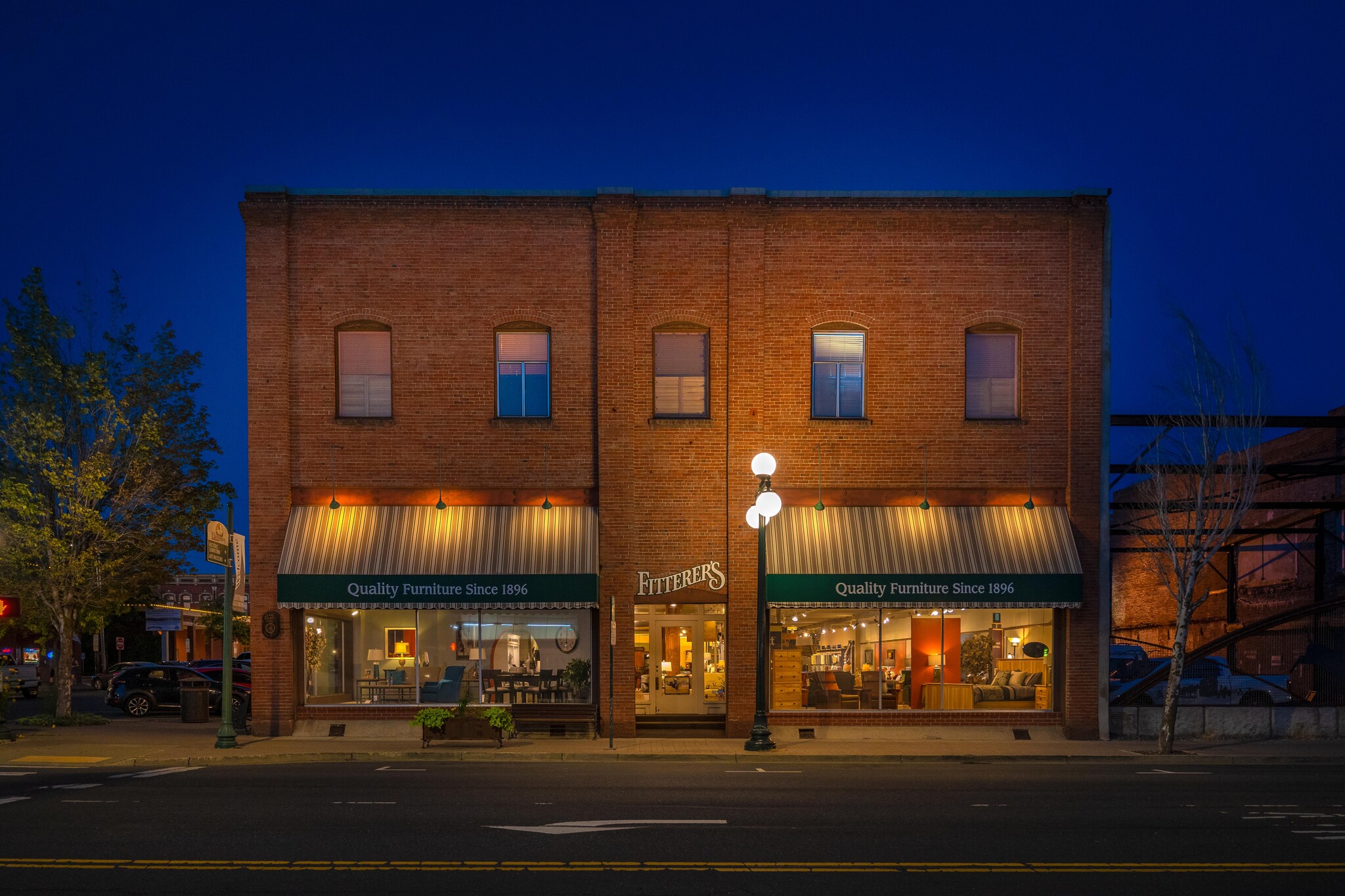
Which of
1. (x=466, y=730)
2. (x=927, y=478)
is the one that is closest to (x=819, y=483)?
(x=927, y=478)

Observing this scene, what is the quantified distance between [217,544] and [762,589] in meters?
10.3

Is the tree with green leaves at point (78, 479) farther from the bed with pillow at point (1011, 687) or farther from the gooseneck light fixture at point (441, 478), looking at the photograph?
the bed with pillow at point (1011, 687)

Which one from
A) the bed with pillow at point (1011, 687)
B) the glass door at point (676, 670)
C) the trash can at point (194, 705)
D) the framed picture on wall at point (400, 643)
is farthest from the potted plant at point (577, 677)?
the trash can at point (194, 705)

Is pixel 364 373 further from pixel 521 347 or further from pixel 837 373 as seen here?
pixel 837 373

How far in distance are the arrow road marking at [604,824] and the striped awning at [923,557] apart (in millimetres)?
9399

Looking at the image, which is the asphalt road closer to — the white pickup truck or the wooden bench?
the wooden bench

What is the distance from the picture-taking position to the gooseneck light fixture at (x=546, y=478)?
72.7ft

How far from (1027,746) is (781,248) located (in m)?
11.0

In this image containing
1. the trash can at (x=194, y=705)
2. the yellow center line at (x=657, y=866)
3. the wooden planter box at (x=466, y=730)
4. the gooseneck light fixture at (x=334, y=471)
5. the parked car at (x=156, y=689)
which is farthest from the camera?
the parked car at (x=156, y=689)

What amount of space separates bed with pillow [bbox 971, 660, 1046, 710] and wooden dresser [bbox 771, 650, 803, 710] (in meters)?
3.58

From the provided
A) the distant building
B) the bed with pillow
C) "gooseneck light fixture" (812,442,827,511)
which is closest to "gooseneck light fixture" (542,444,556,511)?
"gooseneck light fixture" (812,442,827,511)

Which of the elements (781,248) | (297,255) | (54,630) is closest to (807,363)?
(781,248)

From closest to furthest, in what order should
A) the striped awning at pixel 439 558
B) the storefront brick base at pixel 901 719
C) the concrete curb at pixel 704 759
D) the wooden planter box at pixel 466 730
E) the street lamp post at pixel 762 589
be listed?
the concrete curb at pixel 704 759, the street lamp post at pixel 762 589, the wooden planter box at pixel 466 730, the striped awning at pixel 439 558, the storefront brick base at pixel 901 719

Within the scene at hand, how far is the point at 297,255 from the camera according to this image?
22438 millimetres
